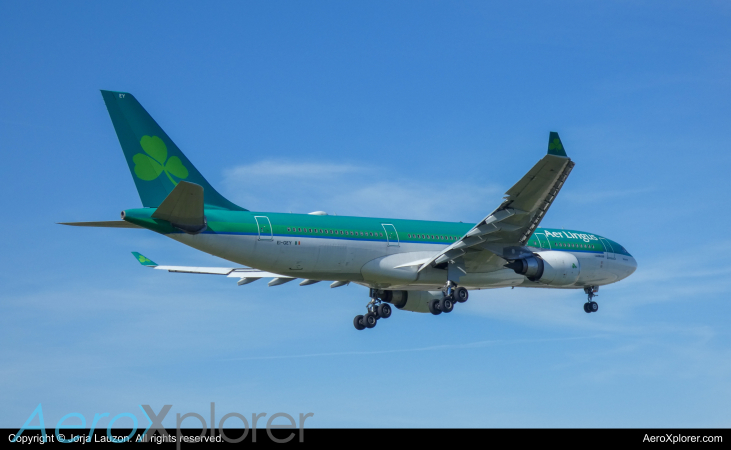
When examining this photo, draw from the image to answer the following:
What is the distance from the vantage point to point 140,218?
94.1 ft

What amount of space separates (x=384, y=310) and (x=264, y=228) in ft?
28.4

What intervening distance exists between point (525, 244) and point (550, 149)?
19.9 ft

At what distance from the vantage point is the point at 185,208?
28375 millimetres

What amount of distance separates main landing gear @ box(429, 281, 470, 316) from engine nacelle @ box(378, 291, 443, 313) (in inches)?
156

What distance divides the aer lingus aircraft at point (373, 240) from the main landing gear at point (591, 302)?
63 mm

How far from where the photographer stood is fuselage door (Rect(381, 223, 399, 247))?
34531mm

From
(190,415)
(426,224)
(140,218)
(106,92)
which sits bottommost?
(190,415)

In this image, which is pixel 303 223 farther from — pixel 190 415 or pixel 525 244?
pixel 190 415

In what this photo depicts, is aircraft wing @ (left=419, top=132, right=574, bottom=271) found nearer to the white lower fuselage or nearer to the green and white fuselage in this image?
the white lower fuselage

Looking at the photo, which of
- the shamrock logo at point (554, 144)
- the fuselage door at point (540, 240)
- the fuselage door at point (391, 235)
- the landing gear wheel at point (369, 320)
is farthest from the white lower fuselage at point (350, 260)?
the shamrock logo at point (554, 144)

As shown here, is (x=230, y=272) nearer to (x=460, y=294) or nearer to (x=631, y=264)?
(x=460, y=294)

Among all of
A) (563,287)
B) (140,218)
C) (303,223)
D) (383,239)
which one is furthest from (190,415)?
(563,287)

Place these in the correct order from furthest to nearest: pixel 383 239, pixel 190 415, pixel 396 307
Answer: pixel 396 307 → pixel 383 239 → pixel 190 415

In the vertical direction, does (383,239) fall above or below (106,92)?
below
